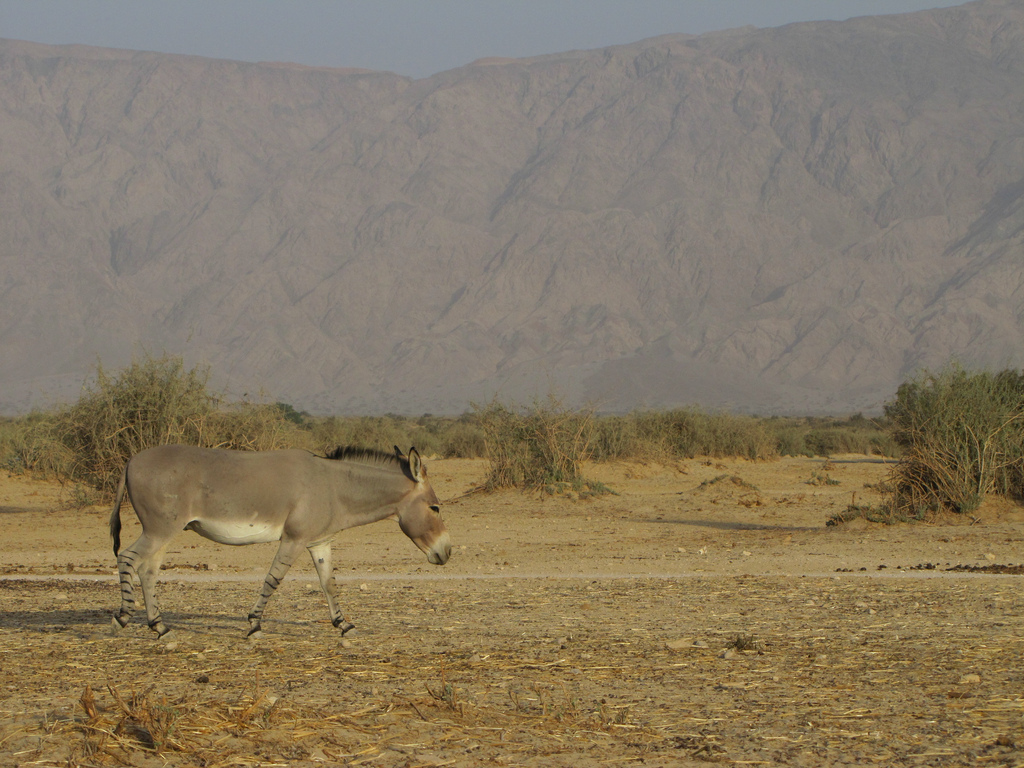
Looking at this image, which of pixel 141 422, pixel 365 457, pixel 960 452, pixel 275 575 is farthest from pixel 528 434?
pixel 275 575

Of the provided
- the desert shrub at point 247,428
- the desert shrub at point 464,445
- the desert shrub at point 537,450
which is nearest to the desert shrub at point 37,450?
the desert shrub at point 247,428

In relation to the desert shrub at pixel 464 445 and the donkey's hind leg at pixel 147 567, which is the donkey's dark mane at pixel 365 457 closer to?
the donkey's hind leg at pixel 147 567

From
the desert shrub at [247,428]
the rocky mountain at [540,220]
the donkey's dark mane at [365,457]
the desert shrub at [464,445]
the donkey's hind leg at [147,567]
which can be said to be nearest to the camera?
the donkey's hind leg at [147,567]

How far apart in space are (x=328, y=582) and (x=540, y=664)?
2319 millimetres

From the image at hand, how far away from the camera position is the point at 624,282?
453 ft

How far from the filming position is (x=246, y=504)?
9.27 metres

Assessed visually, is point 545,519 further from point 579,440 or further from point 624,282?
point 624,282

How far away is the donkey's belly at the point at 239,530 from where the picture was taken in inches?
365

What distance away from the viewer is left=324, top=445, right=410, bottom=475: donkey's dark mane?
10.1 m

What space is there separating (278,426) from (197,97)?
157940 mm

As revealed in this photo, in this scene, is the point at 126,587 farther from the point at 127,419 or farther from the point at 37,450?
the point at 37,450

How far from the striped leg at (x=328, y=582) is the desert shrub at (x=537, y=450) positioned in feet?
62.9

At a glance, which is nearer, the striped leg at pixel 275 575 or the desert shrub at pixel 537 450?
the striped leg at pixel 275 575

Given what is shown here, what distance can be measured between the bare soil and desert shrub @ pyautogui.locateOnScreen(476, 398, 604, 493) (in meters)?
10.9
